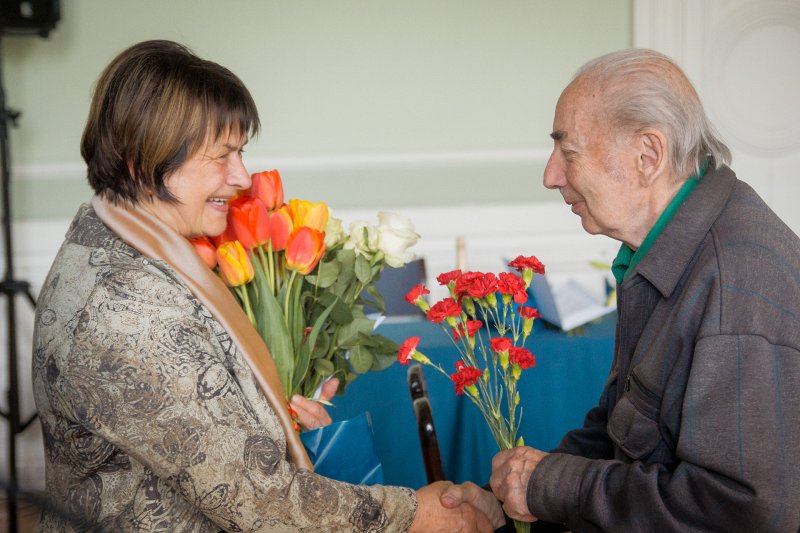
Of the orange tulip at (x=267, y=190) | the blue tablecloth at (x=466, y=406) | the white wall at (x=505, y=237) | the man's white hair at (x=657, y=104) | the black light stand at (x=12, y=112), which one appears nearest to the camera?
the man's white hair at (x=657, y=104)

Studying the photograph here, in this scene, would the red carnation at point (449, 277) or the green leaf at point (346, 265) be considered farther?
the green leaf at point (346, 265)

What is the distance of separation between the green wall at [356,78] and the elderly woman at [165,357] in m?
2.78

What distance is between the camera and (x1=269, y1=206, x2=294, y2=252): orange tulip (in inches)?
55.2

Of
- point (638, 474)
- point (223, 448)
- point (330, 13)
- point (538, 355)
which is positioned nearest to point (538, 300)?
point (538, 355)

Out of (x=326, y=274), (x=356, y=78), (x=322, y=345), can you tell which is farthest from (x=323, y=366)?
(x=356, y=78)

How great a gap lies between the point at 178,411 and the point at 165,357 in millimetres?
80

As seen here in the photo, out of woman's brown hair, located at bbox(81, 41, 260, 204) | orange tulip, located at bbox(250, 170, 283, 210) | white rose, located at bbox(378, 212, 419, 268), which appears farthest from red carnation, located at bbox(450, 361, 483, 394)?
woman's brown hair, located at bbox(81, 41, 260, 204)

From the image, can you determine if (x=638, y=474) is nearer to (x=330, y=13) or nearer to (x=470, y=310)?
(x=470, y=310)

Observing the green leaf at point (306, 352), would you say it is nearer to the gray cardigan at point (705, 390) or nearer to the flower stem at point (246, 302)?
the flower stem at point (246, 302)

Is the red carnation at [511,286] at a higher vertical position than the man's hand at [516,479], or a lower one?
higher

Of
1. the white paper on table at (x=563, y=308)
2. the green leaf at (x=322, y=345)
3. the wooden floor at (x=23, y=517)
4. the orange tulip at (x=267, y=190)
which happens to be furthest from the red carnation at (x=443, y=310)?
the white paper on table at (x=563, y=308)

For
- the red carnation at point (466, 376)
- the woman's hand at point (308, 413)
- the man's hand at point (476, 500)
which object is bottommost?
the man's hand at point (476, 500)

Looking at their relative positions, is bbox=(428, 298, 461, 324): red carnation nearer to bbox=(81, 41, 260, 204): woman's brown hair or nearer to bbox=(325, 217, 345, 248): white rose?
bbox=(325, 217, 345, 248): white rose

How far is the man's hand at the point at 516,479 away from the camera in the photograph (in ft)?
4.43
